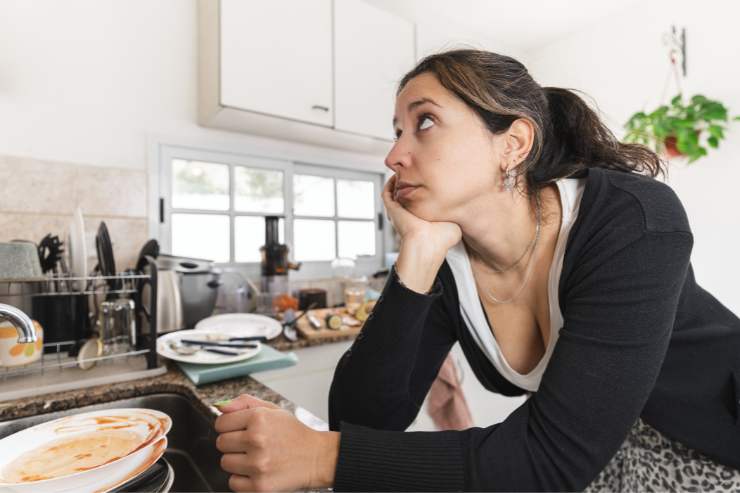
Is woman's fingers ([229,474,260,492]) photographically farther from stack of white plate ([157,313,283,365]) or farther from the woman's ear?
the woman's ear

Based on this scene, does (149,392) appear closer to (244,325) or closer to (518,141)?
(244,325)

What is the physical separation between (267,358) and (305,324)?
1.58 feet

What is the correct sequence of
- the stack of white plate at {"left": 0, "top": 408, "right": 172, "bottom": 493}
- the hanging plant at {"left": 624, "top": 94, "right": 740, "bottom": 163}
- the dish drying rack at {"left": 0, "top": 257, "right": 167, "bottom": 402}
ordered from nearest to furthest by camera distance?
the stack of white plate at {"left": 0, "top": 408, "right": 172, "bottom": 493} → the dish drying rack at {"left": 0, "top": 257, "right": 167, "bottom": 402} → the hanging plant at {"left": 624, "top": 94, "right": 740, "bottom": 163}

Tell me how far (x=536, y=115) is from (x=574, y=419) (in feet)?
1.92

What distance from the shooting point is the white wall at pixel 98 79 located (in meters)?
1.51

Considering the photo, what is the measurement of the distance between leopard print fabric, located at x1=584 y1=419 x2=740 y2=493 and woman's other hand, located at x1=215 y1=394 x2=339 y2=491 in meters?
0.64

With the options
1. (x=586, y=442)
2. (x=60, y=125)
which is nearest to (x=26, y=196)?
(x=60, y=125)

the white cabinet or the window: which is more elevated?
the white cabinet

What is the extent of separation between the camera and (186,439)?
3.40 feet

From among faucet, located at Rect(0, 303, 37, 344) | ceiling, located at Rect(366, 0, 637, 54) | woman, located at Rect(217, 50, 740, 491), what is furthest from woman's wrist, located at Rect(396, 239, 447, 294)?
ceiling, located at Rect(366, 0, 637, 54)

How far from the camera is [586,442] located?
0.57 meters

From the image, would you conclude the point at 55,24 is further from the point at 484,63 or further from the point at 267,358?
the point at 484,63

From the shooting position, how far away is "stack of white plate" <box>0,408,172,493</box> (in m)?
0.52

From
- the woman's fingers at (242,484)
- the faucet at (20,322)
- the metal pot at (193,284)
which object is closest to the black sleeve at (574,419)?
the woman's fingers at (242,484)
